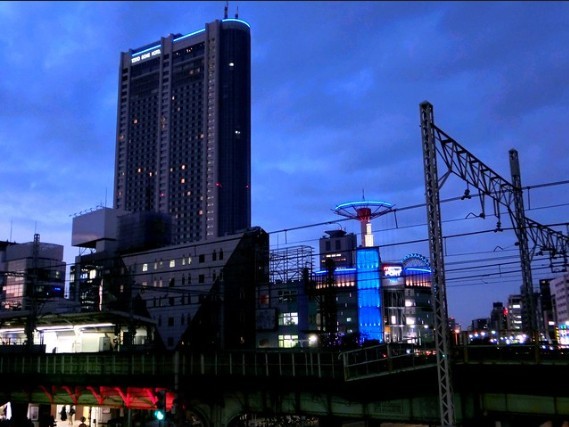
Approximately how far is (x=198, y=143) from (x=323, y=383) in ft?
544

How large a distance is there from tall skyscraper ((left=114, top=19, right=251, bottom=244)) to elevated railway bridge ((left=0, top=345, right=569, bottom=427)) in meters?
143

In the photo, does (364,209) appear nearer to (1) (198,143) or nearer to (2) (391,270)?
(2) (391,270)

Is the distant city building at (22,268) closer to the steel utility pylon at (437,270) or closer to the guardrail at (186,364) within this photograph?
the guardrail at (186,364)

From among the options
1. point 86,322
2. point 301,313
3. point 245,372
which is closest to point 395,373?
point 245,372

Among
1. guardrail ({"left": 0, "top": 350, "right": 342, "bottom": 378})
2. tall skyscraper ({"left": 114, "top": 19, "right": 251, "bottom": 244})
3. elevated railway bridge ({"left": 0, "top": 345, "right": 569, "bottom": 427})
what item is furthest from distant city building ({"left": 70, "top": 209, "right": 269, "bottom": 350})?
tall skyscraper ({"left": 114, "top": 19, "right": 251, "bottom": 244})

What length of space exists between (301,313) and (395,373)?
74.9m

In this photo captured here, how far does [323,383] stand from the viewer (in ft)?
92.8

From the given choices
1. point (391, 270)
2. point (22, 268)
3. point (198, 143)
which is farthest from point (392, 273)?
point (198, 143)

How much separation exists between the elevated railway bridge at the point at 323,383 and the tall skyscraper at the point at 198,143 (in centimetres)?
14255

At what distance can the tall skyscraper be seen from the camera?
18338 centimetres

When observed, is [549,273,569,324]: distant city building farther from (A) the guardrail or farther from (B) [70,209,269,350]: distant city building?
(A) the guardrail

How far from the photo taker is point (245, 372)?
101 feet

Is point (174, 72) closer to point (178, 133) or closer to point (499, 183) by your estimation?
point (178, 133)

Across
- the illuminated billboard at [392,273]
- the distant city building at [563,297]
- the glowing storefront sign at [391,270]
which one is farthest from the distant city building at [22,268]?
the distant city building at [563,297]
